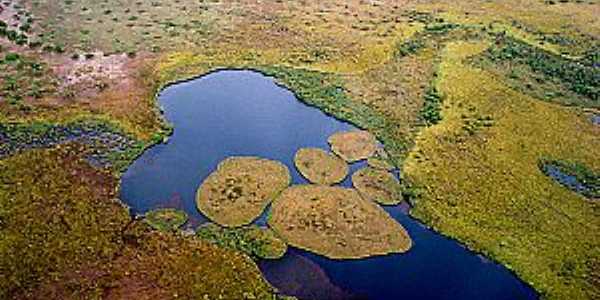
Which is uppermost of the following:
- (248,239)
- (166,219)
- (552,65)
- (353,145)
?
(552,65)

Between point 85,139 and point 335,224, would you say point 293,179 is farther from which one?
point 85,139

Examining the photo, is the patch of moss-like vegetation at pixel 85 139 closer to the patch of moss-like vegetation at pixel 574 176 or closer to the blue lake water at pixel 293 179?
the blue lake water at pixel 293 179

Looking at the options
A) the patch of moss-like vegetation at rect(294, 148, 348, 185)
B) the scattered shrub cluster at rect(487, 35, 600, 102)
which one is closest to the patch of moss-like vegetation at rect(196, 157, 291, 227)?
the patch of moss-like vegetation at rect(294, 148, 348, 185)

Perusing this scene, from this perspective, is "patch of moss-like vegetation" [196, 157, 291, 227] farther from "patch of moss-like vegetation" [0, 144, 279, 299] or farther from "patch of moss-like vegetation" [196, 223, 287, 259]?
"patch of moss-like vegetation" [0, 144, 279, 299]

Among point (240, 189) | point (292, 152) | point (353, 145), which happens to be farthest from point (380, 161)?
point (240, 189)

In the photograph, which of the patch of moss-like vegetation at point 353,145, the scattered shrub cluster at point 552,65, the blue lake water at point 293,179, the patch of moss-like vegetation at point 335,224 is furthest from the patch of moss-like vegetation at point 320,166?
the scattered shrub cluster at point 552,65

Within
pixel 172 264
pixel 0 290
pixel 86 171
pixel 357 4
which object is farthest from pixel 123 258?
pixel 357 4
